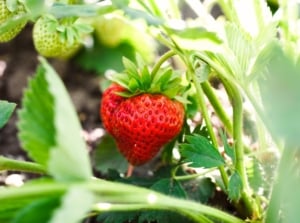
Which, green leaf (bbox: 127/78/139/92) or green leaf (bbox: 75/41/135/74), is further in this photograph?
green leaf (bbox: 75/41/135/74)

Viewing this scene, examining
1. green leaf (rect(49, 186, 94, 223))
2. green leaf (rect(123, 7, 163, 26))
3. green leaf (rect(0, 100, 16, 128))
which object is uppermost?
green leaf (rect(123, 7, 163, 26))

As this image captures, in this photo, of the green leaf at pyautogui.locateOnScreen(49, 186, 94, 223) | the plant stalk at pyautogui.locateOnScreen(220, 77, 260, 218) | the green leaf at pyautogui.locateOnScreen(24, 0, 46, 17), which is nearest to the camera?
the green leaf at pyautogui.locateOnScreen(49, 186, 94, 223)

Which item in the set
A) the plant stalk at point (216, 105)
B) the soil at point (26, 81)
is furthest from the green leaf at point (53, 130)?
the soil at point (26, 81)

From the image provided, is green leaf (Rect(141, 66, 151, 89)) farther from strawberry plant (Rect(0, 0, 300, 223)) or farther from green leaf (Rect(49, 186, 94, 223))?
green leaf (Rect(49, 186, 94, 223))

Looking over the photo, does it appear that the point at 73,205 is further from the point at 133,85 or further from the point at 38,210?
the point at 133,85

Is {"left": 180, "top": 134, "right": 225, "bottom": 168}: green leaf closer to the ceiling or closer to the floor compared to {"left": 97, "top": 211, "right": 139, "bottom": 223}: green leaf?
closer to the ceiling

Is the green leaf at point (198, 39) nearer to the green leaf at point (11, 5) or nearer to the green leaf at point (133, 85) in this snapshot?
the green leaf at point (133, 85)

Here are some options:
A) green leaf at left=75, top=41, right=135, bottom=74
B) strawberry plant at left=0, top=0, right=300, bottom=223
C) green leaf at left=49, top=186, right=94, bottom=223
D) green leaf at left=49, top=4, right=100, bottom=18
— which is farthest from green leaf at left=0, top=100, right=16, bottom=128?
green leaf at left=75, top=41, right=135, bottom=74
